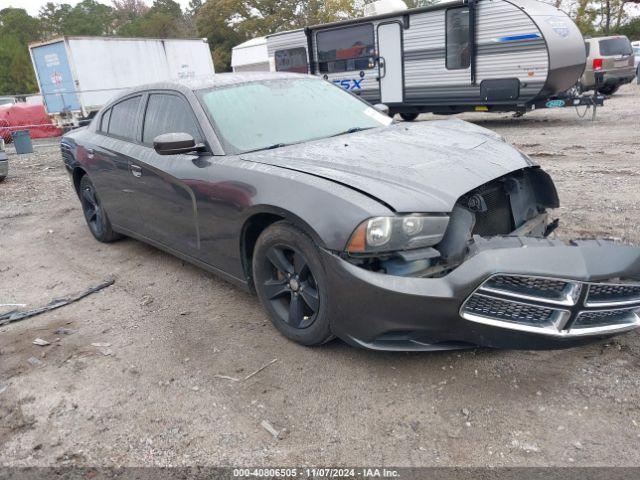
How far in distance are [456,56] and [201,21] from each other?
43.8 metres

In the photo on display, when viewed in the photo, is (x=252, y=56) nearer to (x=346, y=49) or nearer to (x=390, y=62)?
(x=346, y=49)

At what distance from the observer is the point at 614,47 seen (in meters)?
16.7

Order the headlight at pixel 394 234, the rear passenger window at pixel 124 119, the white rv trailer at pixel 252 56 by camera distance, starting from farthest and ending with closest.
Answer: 1. the white rv trailer at pixel 252 56
2. the rear passenger window at pixel 124 119
3. the headlight at pixel 394 234

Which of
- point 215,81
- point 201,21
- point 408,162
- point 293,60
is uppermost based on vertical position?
point 201,21

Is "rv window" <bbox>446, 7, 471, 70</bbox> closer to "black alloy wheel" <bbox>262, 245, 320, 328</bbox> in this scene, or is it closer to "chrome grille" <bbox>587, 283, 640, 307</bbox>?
"black alloy wheel" <bbox>262, 245, 320, 328</bbox>

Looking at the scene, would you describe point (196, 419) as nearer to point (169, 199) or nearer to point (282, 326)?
point (282, 326)

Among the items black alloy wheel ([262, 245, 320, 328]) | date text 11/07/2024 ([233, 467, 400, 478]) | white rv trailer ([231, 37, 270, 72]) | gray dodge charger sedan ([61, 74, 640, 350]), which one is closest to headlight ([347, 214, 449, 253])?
gray dodge charger sedan ([61, 74, 640, 350])

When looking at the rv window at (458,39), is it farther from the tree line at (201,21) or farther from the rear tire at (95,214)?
the tree line at (201,21)

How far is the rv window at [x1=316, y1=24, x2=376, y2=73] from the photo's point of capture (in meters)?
13.7

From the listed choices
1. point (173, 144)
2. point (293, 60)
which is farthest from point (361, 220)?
point (293, 60)

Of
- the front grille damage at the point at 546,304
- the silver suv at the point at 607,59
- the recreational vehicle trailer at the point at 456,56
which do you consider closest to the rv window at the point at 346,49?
the recreational vehicle trailer at the point at 456,56

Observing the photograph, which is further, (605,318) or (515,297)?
(605,318)

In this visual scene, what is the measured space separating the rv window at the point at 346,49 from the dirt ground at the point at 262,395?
35.9 ft

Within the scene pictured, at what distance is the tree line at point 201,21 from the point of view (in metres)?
33.4
